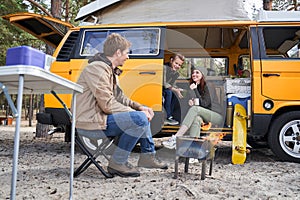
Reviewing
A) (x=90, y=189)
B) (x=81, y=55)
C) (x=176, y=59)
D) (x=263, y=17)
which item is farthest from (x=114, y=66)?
(x=263, y=17)

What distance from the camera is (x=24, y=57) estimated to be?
82.4 inches

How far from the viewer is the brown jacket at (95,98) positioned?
3.27m

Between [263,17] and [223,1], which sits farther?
[223,1]

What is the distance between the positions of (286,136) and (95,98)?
2.70 meters

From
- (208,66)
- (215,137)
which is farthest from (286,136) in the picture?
(208,66)

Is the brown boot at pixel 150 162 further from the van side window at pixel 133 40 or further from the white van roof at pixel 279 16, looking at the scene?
the white van roof at pixel 279 16

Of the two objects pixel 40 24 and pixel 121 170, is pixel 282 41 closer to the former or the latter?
pixel 121 170

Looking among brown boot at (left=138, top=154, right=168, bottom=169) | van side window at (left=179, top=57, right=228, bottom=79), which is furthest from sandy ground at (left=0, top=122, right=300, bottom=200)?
van side window at (left=179, top=57, right=228, bottom=79)

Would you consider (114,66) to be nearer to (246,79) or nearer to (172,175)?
(172,175)

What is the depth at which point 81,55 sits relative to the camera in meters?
5.00

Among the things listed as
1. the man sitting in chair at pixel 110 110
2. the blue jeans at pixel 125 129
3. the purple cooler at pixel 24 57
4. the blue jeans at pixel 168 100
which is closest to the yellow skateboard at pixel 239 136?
the blue jeans at pixel 168 100

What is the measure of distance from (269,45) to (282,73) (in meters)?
0.71

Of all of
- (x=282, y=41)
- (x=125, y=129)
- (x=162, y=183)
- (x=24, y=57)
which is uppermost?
(x=282, y=41)

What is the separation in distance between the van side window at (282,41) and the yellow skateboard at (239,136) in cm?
90
